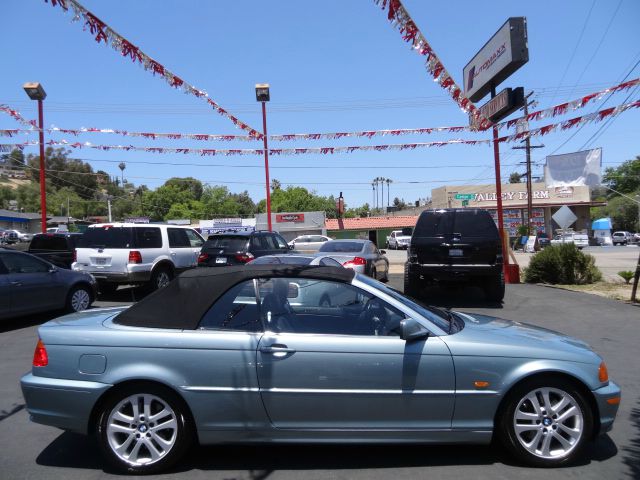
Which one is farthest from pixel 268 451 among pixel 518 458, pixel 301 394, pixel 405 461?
pixel 518 458

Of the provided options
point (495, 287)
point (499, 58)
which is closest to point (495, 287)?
point (495, 287)

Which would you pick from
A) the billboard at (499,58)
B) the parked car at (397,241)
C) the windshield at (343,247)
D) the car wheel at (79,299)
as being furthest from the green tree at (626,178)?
the car wheel at (79,299)

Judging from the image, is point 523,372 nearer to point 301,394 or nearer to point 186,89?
point 301,394

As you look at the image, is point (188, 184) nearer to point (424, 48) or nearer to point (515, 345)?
point (424, 48)

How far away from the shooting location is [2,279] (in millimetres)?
8602

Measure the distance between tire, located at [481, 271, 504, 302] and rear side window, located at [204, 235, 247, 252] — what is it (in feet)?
20.3

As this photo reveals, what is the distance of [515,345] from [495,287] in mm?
7378

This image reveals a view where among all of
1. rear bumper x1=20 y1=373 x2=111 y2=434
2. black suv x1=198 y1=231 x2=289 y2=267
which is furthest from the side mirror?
black suv x1=198 y1=231 x2=289 y2=267

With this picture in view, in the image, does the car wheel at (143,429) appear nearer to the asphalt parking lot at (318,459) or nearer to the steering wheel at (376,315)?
the asphalt parking lot at (318,459)

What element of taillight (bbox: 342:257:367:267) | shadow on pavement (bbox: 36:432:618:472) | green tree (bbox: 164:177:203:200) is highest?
green tree (bbox: 164:177:203:200)

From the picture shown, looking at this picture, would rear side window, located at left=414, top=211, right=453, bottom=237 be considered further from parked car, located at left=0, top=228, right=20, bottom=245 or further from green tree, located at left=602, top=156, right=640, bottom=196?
green tree, located at left=602, top=156, right=640, bottom=196

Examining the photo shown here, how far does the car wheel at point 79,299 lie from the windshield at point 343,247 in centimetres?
603

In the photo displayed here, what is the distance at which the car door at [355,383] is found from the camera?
3.53m

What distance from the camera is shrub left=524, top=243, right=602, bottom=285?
14.2m
